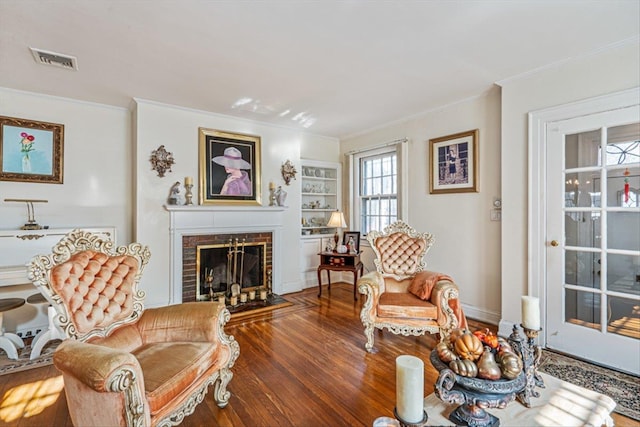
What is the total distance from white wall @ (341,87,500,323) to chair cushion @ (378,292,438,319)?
1.18 m

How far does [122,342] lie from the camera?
1.78 metres

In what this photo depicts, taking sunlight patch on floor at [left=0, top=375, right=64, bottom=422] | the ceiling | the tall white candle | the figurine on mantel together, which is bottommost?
sunlight patch on floor at [left=0, top=375, right=64, bottom=422]

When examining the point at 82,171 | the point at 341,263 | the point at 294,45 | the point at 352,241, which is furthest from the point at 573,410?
the point at 82,171

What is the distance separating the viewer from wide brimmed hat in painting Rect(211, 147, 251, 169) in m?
4.17

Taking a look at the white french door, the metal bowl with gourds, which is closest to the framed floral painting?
the metal bowl with gourds

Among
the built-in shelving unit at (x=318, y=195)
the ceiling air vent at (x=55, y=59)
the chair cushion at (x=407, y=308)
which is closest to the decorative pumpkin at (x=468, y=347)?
the chair cushion at (x=407, y=308)

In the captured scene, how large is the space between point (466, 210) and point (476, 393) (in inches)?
107

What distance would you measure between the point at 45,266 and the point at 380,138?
4.27 metres

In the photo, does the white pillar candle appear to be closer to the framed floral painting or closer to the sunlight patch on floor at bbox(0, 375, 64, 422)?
the sunlight patch on floor at bbox(0, 375, 64, 422)

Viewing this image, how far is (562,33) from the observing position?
2.29m

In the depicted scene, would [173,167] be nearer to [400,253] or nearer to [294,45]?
[294,45]

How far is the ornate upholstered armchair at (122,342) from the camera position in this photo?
1.29 meters

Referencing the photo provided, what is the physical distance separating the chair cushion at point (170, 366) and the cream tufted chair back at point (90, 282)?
29 cm

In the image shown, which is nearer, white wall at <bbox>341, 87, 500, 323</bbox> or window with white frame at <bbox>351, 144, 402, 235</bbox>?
white wall at <bbox>341, 87, 500, 323</bbox>
